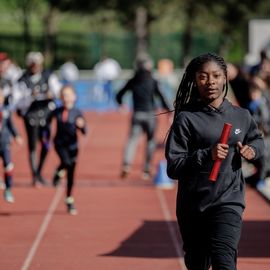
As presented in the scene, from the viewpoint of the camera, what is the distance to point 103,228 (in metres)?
11.2

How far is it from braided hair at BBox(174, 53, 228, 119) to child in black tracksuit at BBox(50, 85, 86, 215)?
19.5 ft

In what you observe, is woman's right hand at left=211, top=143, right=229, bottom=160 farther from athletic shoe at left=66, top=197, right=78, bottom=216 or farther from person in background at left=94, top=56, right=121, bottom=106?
person in background at left=94, top=56, right=121, bottom=106

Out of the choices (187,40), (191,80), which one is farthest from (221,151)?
(187,40)

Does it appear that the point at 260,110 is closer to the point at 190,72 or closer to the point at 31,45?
the point at 190,72

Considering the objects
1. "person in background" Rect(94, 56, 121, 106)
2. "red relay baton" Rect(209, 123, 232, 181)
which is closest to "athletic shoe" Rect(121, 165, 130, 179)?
"red relay baton" Rect(209, 123, 232, 181)

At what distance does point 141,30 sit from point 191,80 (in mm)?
Result: 43826

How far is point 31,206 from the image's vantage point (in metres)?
12.9

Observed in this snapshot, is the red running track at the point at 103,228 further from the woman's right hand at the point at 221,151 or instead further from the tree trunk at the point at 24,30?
the tree trunk at the point at 24,30

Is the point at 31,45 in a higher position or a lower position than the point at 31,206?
lower

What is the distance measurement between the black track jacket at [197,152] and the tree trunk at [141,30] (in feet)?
132

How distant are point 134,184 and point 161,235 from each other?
463cm

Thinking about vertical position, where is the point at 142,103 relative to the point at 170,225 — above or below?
above

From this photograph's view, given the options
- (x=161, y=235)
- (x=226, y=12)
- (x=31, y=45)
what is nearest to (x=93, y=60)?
(x=31, y=45)

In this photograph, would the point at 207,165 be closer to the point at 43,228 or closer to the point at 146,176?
the point at 43,228
